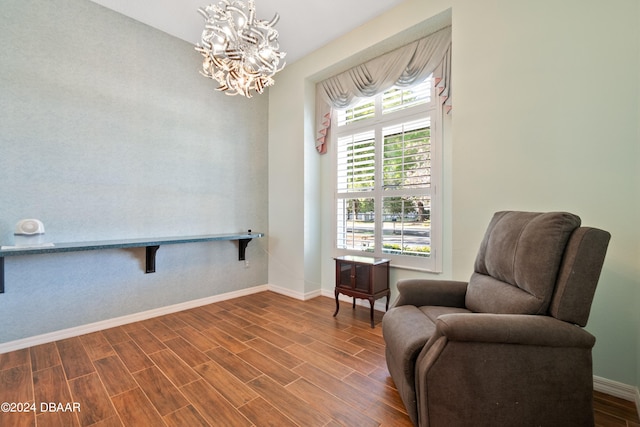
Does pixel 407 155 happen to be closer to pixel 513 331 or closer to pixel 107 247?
pixel 513 331

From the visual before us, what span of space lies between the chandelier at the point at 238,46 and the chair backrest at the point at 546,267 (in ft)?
6.42

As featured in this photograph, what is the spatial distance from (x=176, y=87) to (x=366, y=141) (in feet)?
7.73

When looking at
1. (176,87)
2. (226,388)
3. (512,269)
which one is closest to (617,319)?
(512,269)

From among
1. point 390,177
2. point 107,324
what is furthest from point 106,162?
point 390,177

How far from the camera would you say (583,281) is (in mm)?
1295

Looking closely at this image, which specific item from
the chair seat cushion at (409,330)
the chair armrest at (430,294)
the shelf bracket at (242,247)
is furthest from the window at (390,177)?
the shelf bracket at (242,247)

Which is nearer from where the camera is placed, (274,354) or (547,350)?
(547,350)

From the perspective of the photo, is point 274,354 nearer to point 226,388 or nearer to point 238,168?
point 226,388

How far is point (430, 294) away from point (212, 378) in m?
1.64

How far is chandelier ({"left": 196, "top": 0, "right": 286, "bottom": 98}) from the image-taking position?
6.43 ft

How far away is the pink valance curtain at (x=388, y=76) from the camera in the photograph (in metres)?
2.70

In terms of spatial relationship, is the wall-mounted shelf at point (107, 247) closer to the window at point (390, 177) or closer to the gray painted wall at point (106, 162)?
the gray painted wall at point (106, 162)

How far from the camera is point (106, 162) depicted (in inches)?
111

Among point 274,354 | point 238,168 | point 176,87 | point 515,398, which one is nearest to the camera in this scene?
point 515,398
